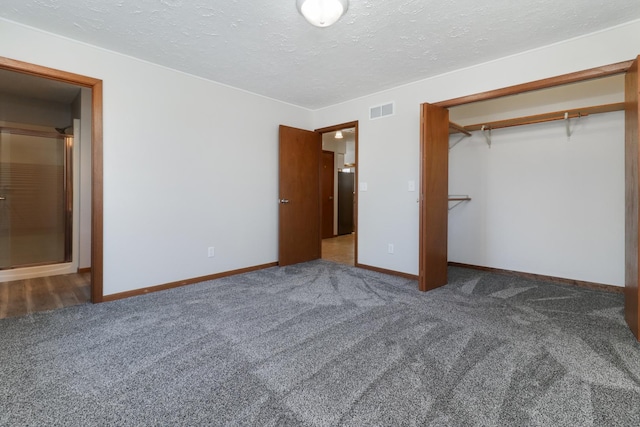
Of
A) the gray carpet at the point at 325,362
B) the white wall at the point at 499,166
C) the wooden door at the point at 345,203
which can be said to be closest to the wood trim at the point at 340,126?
the white wall at the point at 499,166

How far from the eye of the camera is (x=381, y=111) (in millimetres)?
3820

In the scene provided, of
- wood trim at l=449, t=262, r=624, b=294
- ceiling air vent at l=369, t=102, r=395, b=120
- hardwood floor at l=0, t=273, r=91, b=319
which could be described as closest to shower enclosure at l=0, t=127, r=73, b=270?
hardwood floor at l=0, t=273, r=91, b=319

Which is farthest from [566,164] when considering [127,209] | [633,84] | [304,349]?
[127,209]

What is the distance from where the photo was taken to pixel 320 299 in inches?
113

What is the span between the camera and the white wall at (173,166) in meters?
2.76

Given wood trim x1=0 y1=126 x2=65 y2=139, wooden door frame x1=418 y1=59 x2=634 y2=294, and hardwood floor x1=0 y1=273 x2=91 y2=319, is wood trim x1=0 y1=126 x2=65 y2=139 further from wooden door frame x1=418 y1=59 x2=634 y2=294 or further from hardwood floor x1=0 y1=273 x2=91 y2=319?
wooden door frame x1=418 y1=59 x2=634 y2=294

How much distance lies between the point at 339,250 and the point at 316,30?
12.6 feet

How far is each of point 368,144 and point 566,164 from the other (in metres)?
2.26

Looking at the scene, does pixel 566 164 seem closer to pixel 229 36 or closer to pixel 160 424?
pixel 229 36

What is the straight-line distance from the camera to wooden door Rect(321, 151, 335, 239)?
701 centimetres

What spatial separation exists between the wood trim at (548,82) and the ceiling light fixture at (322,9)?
1700mm

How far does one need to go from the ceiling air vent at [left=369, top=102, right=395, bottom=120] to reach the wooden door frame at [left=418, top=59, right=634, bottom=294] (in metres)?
0.56

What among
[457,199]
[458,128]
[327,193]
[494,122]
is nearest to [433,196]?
[457,199]

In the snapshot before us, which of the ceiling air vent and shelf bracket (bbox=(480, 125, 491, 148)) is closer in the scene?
the ceiling air vent
